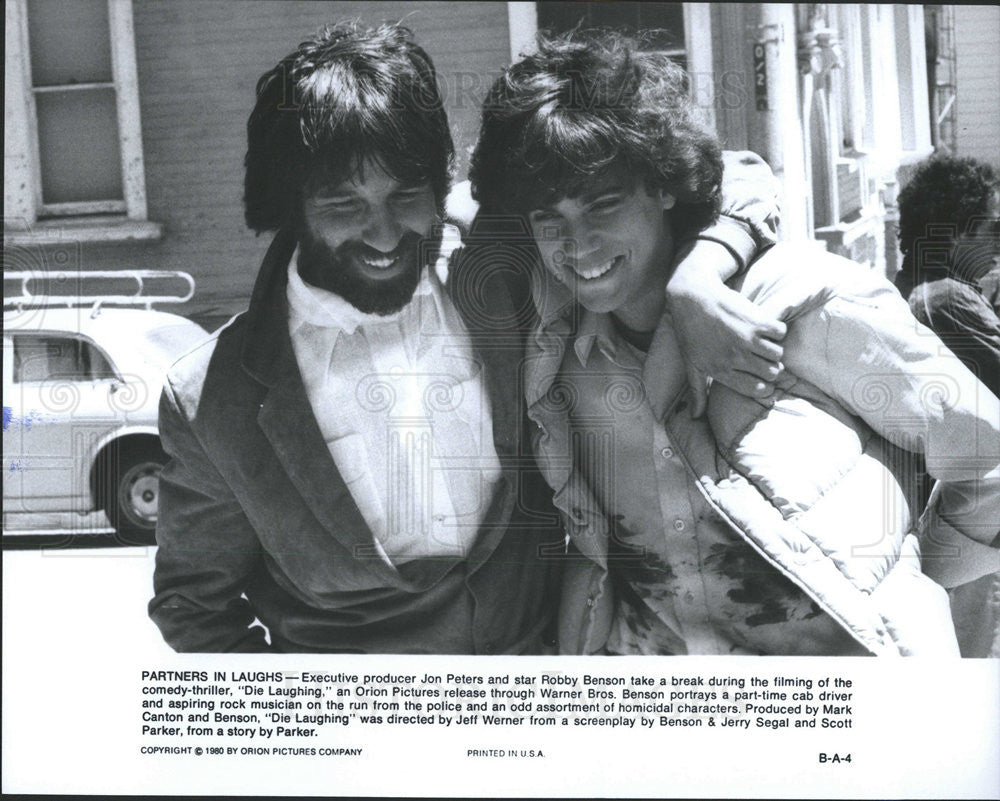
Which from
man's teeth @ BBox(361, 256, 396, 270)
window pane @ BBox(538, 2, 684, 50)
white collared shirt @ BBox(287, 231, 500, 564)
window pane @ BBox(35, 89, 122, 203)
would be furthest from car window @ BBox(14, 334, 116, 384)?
window pane @ BBox(538, 2, 684, 50)

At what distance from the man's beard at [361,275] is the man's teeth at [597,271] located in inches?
16.7

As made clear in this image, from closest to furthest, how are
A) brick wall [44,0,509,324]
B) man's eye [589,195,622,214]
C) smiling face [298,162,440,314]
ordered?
man's eye [589,195,622,214] < smiling face [298,162,440,314] < brick wall [44,0,509,324]

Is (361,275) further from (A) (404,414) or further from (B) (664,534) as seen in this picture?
(B) (664,534)

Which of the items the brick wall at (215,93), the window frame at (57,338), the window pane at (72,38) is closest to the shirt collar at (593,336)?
the brick wall at (215,93)

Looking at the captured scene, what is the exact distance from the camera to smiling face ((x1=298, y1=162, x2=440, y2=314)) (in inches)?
156

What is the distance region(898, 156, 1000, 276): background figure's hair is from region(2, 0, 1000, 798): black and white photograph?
0.03 feet

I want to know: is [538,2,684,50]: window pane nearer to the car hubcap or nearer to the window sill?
the window sill

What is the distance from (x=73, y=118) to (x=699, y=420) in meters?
2.10

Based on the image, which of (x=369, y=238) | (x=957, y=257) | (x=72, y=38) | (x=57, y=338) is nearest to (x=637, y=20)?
(x=369, y=238)

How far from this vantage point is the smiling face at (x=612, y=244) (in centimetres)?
387

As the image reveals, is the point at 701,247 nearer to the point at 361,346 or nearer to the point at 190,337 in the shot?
the point at 361,346

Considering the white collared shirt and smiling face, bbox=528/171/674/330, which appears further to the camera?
the white collared shirt

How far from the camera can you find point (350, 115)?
391cm

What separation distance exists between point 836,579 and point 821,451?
349 millimetres
